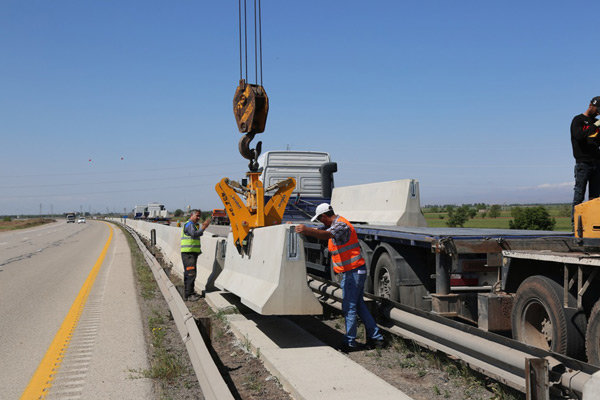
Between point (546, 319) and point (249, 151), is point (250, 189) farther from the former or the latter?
point (546, 319)

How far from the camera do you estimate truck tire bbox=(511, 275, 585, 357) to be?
478cm

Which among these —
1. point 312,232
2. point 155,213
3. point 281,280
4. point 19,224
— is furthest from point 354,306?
point 19,224

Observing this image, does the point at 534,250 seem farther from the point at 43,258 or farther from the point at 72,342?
the point at 43,258

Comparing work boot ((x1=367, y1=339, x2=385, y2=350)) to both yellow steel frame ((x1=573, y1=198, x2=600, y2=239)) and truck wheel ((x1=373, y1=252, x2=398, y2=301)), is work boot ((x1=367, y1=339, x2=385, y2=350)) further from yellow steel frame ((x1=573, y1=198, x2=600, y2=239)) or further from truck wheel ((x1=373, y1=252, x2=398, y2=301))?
yellow steel frame ((x1=573, y1=198, x2=600, y2=239))

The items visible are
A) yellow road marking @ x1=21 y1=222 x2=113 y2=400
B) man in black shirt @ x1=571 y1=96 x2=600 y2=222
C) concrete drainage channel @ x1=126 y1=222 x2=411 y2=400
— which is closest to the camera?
concrete drainage channel @ x1=126 y1=222 x2=411 y2=400

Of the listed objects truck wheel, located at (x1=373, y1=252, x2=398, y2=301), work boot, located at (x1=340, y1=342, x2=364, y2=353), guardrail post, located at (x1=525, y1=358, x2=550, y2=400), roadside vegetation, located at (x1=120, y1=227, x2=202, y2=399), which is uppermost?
truck wheel, located at (x1=373, y1=252, x2=398, y2=301)

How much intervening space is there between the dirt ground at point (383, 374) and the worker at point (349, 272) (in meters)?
0.22

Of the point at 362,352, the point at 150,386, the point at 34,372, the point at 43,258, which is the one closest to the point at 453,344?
the point at 362,352

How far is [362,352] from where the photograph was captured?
6.94m

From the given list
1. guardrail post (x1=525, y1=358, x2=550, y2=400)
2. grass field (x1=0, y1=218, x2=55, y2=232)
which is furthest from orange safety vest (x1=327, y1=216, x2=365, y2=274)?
grass field (x1=0, y1=218, x2=55, y2=232)

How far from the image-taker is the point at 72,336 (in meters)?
8.05

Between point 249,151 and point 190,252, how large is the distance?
327cm

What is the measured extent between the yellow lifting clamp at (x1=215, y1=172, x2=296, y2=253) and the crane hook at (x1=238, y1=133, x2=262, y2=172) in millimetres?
270

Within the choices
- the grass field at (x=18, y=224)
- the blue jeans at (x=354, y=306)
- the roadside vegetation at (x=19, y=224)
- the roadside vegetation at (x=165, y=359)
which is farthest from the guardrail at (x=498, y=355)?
the roadside vegetation at (x=19, y=224)
